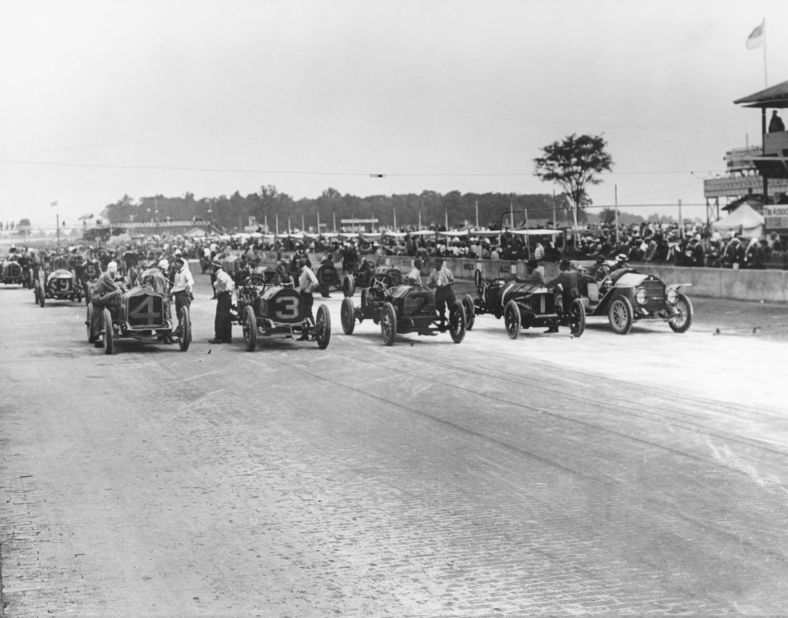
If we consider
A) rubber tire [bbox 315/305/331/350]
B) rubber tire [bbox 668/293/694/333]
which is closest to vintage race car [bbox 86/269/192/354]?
rubber tire [bbox 315/305/331/350]

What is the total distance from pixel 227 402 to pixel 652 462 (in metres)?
5.55

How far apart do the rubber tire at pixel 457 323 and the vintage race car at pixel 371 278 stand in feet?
6.36

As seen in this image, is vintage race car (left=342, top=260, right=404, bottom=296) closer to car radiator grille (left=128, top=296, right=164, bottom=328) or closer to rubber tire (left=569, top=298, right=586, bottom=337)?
rubber tire (left=569, top=298, right=586, bottom=337)

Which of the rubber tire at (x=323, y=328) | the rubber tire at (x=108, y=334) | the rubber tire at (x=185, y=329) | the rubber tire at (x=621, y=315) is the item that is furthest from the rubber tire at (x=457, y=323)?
the rubber tire at (x=108, y=334)

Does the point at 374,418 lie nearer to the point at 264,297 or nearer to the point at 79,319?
the point at 264,297

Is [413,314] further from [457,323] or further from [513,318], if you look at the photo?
[513,318]

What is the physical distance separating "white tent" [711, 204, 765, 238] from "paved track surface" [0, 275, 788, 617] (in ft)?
89.1

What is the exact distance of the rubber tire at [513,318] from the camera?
19.0 m

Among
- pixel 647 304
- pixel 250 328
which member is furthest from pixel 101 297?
pixel 647 304

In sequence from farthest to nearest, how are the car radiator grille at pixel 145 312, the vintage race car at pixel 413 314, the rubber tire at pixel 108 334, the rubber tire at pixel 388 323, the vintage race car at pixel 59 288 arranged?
the vintage race car at pixel 59 288 → the vintage race car at pixel 413 314 → the rubber tire at pixel 388 323 → the car radiator grille at pixel 145 312 → the rubber tire at pixel 108 334

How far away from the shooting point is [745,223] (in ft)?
134

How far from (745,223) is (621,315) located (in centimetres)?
2405

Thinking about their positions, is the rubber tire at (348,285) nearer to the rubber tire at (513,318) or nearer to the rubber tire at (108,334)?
the rubber tire at (513,318)

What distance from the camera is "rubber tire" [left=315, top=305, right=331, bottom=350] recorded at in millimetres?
17656
